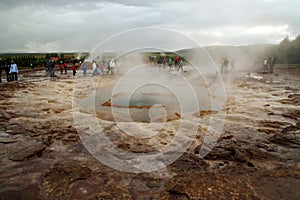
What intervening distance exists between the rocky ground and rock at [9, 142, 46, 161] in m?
0.01

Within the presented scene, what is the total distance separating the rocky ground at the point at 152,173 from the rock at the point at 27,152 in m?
0.01

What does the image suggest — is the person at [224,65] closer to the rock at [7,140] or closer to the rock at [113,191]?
the rock at [7,140]

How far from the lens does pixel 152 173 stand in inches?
132

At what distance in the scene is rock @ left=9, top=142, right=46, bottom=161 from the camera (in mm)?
3715

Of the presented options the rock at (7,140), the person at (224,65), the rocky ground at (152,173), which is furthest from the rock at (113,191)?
the person at (224,65)

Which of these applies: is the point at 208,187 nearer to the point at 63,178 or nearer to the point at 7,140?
the point at 63,178

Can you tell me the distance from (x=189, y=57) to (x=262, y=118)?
17867mm

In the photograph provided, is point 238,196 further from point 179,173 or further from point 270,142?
point 270,142

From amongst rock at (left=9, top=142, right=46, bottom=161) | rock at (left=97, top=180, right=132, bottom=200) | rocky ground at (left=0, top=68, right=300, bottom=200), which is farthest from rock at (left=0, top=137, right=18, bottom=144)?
rock at (left=97, top=180, right=132, bottom=200)

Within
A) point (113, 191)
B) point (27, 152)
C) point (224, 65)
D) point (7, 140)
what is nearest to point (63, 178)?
point (113, 191)

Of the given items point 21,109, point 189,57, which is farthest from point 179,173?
point 189,57

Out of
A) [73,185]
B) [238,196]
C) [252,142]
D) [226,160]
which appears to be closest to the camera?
[238,196]

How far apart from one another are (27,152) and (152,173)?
2.17m

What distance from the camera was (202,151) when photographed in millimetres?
4199
